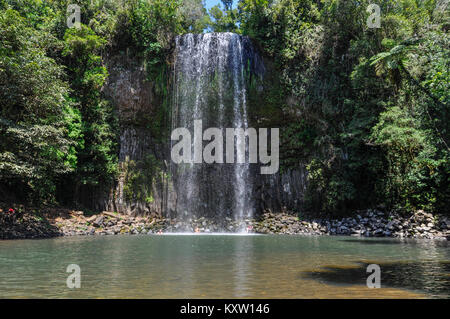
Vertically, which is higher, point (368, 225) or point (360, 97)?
point (360, 97)

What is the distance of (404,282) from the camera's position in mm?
5348

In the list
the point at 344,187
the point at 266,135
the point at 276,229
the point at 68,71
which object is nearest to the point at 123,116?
the point at 68,71

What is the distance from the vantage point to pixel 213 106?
891 inches

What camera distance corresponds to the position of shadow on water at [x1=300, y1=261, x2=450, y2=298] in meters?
5.00

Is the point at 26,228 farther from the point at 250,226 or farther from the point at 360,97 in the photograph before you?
the point at 360,97

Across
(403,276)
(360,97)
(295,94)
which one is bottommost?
(403,276)

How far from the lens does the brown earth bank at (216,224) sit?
1527 centimetres

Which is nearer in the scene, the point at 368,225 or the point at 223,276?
the point at 223,276

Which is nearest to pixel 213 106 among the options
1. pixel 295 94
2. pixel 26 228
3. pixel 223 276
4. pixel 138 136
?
pixel 295 94

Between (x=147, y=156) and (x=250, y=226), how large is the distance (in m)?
8.69

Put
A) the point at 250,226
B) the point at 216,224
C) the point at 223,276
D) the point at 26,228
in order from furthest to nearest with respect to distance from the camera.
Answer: the point at 216,224 → the point at 250,226 → the point at 26,228 → the point at 223,276

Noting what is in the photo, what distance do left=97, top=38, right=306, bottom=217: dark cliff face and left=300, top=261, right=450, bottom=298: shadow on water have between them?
1441 cm
